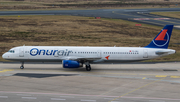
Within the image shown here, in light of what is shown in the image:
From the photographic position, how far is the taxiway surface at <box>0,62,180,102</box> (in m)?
30.3

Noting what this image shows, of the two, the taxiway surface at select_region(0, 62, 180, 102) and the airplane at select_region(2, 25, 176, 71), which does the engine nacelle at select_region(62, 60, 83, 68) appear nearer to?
the taxiway surface at select_region(0, 62, 180, 102)

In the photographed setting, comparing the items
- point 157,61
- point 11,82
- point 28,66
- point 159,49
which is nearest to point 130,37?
point 157,61

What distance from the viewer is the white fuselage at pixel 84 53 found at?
46188mm

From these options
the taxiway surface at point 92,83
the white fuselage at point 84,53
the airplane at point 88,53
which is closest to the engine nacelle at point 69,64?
the taxiway surface at point 92,83

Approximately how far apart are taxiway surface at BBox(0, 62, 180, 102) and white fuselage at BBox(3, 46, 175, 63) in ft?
7.61

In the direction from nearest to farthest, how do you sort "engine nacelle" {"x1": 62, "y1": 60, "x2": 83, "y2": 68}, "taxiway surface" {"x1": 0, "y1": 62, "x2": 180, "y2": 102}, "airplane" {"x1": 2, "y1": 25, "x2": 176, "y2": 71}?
"taxiway surface" {"x1": 0, "y1": 62, "x2": 180, "y2": 102} < "engine nacelle" {"x1": 62, "y1": 60, "x2": 83, "y2": 68} < "airplane" {"x1": 2, "y1": 25, "x2": 176, "y2": 71}

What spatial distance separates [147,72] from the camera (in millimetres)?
45719

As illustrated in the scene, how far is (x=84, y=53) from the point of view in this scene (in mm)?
46500

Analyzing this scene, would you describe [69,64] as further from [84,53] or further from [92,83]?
[92,83]

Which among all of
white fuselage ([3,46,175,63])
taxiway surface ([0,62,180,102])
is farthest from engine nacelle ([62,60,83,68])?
white fuselage ([3,46,175,63])

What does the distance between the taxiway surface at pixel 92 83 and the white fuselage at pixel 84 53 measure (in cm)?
232

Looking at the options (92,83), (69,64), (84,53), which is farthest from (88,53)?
(92,83)

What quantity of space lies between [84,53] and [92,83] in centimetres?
1034

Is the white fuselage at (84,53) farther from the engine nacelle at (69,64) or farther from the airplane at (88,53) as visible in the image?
the engine nacelle at (69,64)
